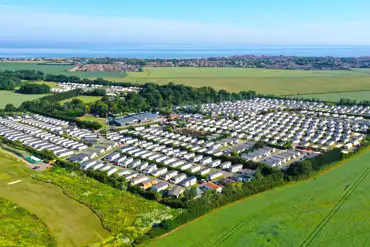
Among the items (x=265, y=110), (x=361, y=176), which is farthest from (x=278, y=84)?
(x=361, y=176)

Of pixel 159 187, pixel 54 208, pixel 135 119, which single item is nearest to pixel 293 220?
pixel 159 187

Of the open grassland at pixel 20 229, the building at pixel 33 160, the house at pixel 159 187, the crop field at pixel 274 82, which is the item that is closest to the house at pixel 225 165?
the house at pixel 159 187

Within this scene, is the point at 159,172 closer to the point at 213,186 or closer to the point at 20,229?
the point at 213,186

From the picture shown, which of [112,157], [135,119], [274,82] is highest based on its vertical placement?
[274,82]

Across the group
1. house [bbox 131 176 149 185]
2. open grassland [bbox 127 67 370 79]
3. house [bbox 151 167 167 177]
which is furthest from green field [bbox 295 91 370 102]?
house [bbox 131 176 149 185]

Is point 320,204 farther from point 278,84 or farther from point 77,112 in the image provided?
point 278,84
